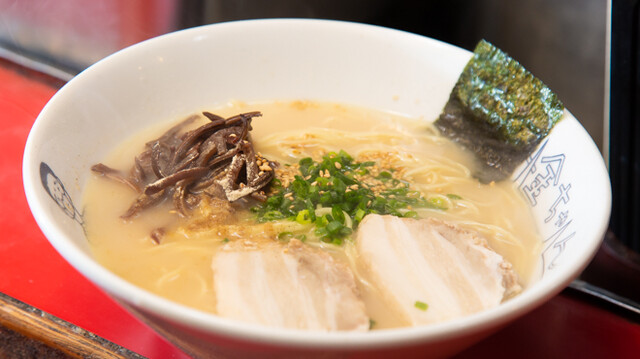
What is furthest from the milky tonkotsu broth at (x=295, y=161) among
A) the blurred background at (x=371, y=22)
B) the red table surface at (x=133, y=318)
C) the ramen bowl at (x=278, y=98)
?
the blurred background at (x=371, y=22)

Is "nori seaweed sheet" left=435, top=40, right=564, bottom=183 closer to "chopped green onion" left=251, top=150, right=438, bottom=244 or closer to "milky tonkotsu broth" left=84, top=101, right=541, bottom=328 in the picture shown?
"milky tonkotsu broth" left=84, top=101, right=541, bottom=328

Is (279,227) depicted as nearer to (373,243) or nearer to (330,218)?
(330,218)

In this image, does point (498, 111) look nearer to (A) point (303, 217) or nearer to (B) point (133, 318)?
(A) point (303, 217)

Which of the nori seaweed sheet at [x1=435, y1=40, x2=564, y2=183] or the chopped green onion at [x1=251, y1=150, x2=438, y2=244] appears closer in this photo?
the chopped green onion at [x1=251, y1=150, x2=438, y2=244]

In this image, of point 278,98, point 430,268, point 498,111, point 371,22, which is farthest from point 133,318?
point 371,22

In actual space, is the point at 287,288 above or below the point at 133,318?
above

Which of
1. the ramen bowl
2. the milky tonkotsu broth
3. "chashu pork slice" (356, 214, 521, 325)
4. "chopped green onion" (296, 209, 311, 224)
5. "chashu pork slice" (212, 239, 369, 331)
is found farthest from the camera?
"chopped green onion" (296, 209, 311, 224)

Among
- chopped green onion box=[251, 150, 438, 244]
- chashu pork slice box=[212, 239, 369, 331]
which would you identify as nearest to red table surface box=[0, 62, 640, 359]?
chashu pork slice box=[212, 239, 369, 331]
